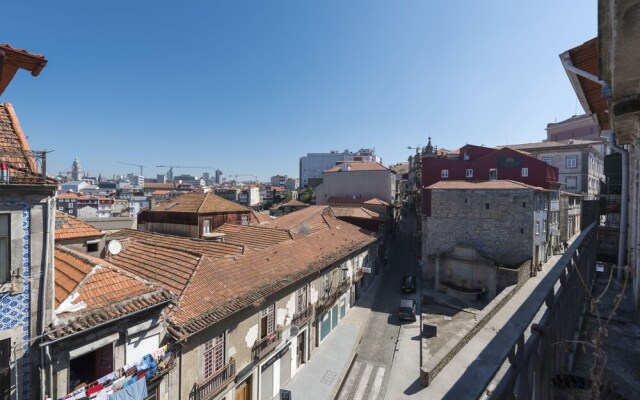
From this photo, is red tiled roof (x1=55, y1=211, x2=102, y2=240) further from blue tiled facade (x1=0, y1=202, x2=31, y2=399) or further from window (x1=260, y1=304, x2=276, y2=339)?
window (x1=260, y1=304, x2=276, y2=339)

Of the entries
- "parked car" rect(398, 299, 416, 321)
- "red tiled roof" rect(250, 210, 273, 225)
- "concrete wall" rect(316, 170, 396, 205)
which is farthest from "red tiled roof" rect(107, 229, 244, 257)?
"concrete wall" rect(316, 170, 396, 205)

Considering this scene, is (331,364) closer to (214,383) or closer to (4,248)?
(214,383)

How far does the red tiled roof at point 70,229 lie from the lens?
531 inches

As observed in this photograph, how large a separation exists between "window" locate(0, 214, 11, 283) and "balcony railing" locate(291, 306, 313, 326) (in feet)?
37.6

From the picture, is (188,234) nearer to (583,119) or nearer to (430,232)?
(430,232)

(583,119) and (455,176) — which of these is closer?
(455,176)

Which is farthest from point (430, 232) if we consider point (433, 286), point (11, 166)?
point (11, 166)

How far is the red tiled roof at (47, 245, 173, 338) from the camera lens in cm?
732

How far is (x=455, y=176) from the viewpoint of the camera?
1342 inches

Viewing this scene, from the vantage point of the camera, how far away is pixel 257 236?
21.2 m

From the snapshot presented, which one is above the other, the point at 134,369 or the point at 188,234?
the point at 188,234

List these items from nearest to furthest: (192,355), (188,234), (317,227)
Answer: (192,355)
(188,234)
(317,227)

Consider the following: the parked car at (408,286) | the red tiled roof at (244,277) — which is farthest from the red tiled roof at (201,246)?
the parked car at (408,286)

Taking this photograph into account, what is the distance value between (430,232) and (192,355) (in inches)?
924
